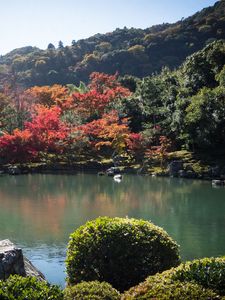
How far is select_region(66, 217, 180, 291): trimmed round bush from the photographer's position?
779cm

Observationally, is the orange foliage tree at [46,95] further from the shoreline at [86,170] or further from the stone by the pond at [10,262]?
the stone by the pond at [10,262]

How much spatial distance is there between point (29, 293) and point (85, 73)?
253 feet

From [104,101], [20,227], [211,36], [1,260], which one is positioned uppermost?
[211,36]

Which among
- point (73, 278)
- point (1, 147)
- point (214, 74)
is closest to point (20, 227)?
point (73, 278)

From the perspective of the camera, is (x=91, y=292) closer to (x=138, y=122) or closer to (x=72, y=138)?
(x=72, y=138)

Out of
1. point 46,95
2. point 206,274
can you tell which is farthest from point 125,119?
point 206,274

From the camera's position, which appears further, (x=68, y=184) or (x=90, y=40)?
(x=90, y=40)

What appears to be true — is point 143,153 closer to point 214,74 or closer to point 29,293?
point 214,74

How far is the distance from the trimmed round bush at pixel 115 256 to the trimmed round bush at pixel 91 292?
173cm

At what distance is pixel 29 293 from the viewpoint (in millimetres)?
4918

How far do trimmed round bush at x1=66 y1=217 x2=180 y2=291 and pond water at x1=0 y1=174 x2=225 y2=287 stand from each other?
151 inches

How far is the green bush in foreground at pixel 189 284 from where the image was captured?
516 centimetres

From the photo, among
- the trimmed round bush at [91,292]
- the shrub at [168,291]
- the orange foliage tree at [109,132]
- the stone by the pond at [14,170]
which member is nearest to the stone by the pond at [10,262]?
the trimmed round bush at [91,292]

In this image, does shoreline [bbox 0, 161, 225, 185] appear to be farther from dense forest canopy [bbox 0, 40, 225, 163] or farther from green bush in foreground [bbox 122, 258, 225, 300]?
green bush in foreground [bbox 122, 258, 225, 300]
